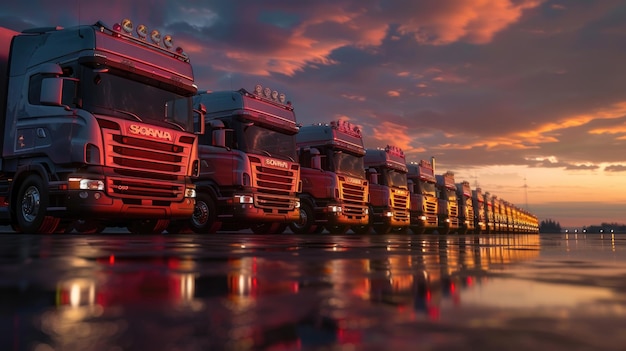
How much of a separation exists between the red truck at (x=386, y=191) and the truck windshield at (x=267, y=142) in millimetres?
6657

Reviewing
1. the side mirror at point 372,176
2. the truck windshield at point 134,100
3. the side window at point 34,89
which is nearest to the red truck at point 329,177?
the side mirror at point 372,176

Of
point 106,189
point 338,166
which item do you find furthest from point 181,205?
→ point 338,166

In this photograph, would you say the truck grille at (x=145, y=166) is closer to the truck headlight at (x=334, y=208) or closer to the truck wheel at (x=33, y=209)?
the truck wheel at (x=33, y=209)

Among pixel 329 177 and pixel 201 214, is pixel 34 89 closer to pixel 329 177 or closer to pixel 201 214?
pixel 201 214

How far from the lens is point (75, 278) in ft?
10.2

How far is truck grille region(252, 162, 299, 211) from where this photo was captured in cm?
1390

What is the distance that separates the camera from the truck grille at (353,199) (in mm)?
17953

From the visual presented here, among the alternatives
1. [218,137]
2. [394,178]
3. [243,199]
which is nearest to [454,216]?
[394,178]

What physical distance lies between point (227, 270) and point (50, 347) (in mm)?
2260

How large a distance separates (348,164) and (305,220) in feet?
7.84

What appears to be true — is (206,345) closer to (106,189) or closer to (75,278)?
(75,278)

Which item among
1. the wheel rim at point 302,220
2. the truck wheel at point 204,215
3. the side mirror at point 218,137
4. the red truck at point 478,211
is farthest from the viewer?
the red truck at point 478,211

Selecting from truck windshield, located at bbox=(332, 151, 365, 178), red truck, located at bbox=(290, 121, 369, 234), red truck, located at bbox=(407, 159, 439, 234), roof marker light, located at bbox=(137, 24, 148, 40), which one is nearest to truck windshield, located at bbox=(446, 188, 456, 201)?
red truck, located at bbox=(407, 159, 439, 234)

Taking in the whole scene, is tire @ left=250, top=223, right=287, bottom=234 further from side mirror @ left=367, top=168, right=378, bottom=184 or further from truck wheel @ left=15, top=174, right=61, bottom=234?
truck wheel @ left=15, top=174, right=61, bottom=234
